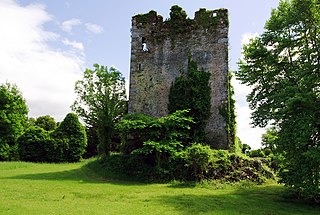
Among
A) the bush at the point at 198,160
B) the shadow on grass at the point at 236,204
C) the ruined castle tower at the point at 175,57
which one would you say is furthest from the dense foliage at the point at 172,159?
the shadow on grass at the point at 236,204

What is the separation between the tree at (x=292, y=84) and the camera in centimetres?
1260

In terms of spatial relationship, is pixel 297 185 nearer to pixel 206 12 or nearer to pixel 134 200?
pixel 134 200

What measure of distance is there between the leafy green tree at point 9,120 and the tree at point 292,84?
27.4m

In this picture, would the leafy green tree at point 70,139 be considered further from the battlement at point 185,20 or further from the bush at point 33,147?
the battlement at point 185,20

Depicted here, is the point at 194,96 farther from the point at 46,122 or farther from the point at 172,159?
the point at 46,122

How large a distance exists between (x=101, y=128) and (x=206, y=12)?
13612 millimetres

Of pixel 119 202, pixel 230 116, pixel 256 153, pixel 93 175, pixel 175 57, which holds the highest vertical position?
pixel 175 57

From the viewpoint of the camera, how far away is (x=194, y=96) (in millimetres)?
24078

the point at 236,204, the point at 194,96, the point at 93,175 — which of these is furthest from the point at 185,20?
the point at 236,204

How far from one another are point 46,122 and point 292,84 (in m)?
42.0

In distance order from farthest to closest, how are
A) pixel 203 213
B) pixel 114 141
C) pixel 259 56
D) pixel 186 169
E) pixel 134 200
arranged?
pixel 114 141
pixel 186 169
pixel 259 56
pixel 134 200
pixel 203 213

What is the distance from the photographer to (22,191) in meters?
12.6

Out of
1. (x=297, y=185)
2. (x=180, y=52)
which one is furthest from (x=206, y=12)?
(x=297, y=185)

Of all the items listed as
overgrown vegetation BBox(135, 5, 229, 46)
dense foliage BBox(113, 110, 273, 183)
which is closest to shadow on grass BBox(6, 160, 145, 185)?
dense foliage BBox(113, 110, 273, 183)
